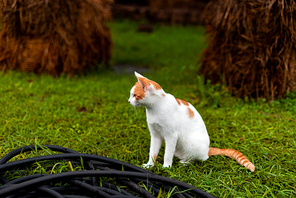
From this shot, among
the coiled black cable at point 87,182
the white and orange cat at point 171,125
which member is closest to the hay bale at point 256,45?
the white and orange cat at point 171,125

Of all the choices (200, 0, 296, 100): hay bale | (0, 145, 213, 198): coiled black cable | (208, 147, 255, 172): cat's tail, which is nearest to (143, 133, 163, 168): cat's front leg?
(0, 145, 213, 198): coiled black cable

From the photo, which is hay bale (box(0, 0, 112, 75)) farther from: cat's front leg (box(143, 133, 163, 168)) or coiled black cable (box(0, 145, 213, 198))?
cat's front leg (box(143, 133, 163, 168))

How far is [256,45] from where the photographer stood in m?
3.47

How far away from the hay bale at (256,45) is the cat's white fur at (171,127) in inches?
73.9

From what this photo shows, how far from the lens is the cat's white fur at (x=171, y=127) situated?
190 centimetres

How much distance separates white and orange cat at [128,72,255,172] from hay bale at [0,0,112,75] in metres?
2.86

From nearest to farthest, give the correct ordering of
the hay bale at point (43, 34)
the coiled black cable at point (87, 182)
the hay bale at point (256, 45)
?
the coiled black cable at point (87, 182) → the hay bale at point (256, 45) → the hay bale at point (43, 34)

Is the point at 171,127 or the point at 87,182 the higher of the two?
the point at 171,127

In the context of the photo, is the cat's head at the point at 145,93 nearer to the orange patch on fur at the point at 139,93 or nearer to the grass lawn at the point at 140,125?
the orange patch on fur at the point at 139,93

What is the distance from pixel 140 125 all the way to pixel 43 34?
8.55 feet

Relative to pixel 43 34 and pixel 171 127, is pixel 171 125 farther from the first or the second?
pixel 43 34

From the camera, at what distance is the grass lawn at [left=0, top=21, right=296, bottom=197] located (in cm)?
197

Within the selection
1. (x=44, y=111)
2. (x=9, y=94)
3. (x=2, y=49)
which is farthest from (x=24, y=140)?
(x=2, y=49)

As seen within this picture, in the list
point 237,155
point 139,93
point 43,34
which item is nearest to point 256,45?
point 237,155
